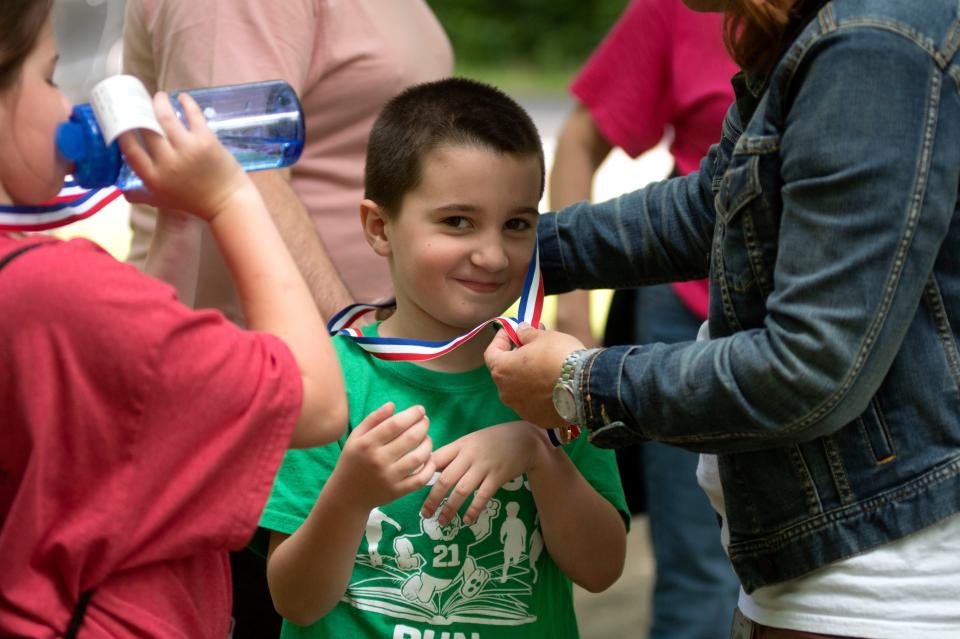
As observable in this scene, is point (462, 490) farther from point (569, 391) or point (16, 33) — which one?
point (16, 33)

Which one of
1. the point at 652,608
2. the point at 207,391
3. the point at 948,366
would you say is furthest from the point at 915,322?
the point at 652,608

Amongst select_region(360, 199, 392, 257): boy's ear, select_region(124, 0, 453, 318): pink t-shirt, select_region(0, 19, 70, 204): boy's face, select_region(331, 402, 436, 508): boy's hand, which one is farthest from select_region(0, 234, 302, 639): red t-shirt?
select_region(124, 0, 453, 318): pink t-shirt

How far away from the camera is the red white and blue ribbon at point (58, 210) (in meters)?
1.52

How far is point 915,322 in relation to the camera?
163 cm

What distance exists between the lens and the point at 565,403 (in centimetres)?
179

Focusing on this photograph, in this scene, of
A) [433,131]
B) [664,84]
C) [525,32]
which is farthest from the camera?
[525,32]

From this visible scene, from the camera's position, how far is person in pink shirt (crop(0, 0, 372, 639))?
138cm

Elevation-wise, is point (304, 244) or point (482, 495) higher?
point (304, 244)

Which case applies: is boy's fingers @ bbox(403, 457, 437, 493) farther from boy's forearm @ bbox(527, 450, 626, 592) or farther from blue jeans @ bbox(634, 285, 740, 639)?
blue jeans @ bbox(634, 285, 740, 639)

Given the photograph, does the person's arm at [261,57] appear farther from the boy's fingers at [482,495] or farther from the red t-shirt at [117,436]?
the red t-shirt at [117,436]

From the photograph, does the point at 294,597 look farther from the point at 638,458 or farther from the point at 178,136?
the point at 638,458

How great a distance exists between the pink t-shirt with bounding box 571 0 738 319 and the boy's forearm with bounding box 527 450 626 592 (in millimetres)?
1344

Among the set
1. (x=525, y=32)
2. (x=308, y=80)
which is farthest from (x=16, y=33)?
(x=525, y=32)

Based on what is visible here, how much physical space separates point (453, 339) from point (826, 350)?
70 centimetres
